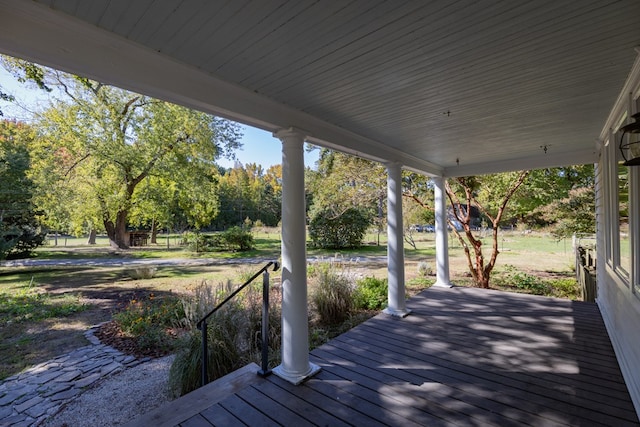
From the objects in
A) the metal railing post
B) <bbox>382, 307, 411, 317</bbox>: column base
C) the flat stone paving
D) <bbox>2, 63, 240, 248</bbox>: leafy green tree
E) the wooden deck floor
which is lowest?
the flat stone paving

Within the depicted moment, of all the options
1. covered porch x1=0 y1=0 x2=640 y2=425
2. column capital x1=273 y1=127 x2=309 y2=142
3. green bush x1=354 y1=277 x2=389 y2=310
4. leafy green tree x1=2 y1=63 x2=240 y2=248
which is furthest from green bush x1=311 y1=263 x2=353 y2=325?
leafy green tree x1=2 y1=63 x2=240 y2=248

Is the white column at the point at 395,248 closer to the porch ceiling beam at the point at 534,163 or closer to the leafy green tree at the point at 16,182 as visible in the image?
the porch ceiling beam at the point at 534,163

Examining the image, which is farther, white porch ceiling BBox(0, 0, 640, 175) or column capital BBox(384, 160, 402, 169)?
column capital BBox(384, 160, 402, 169)

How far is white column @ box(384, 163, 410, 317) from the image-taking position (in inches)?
163

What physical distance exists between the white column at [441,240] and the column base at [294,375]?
3.91 m

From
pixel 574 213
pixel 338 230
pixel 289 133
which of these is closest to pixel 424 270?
pixel 574 213

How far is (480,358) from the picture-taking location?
2.90 metres

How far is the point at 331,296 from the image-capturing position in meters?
4.51

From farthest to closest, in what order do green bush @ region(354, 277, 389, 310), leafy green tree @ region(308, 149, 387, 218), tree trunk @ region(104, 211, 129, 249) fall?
1. tree trunk @ region(104, 211, 129, 249)
2. leafy green tree @ region(308, 149, 387, 218)
3. green bush @ region(354, 277, 389, 310)

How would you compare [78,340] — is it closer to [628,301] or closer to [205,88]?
[205,88]

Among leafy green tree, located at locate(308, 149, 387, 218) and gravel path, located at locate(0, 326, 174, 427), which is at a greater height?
leafy green tree, located at locate(308, 149, 387, 218)

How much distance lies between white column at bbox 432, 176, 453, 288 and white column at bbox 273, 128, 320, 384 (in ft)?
13.1

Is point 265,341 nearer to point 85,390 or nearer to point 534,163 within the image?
point 85,390

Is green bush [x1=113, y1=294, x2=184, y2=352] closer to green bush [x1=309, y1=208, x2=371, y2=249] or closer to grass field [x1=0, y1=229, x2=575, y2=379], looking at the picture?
grass field [x1=0, y1=229, x2=575, y2=379]
